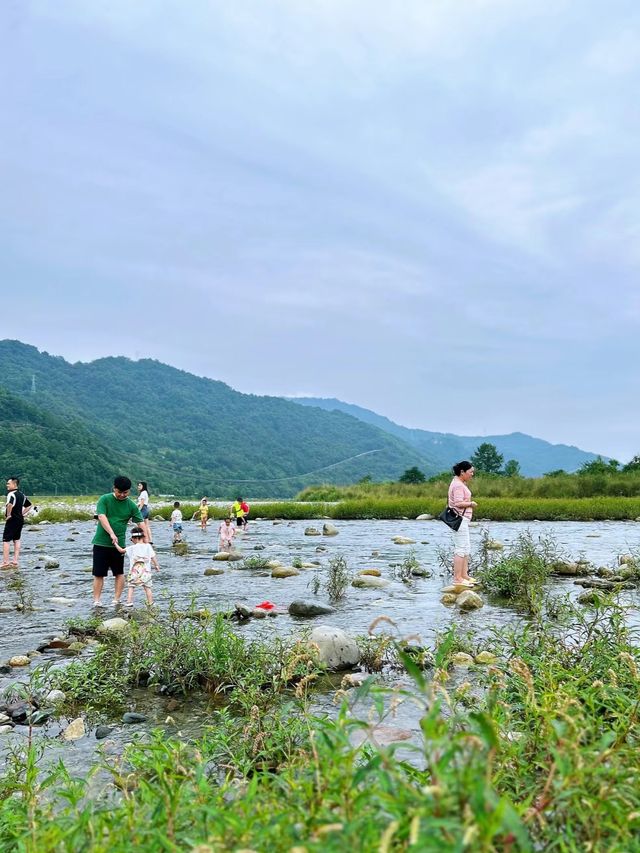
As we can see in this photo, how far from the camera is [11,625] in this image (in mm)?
10203

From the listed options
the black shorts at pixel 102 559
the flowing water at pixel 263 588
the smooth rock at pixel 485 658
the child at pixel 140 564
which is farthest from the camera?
the black shorts at pixel 102 559

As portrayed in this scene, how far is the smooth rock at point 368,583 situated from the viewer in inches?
540

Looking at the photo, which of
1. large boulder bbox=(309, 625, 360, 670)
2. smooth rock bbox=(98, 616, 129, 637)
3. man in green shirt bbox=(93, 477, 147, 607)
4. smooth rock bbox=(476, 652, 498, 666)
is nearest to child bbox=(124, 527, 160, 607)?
man in green shirt bbox=(93, 477, 147, 607)

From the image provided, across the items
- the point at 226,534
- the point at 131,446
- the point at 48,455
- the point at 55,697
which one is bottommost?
the point at 55,697

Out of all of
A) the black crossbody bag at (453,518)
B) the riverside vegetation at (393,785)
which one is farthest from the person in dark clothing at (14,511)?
the riverside vegetation at (393,785)

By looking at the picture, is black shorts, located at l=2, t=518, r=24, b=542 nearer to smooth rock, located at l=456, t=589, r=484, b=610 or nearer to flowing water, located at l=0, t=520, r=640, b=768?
flowing water, located at l=0, t=520, r=640, b=768

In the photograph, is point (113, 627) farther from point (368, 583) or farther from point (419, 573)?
point (419, 573)

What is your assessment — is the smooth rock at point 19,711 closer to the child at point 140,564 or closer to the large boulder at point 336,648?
the large boulder at point 336,648

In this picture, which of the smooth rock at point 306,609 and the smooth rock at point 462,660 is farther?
the smooth rock at point 306,609

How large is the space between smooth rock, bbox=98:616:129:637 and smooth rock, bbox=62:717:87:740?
7.51 ft

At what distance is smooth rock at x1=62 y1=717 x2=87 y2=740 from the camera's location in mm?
5605

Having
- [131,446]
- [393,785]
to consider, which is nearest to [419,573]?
[393,785]

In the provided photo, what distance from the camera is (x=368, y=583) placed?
45.2 feet

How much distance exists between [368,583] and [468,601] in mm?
3170
